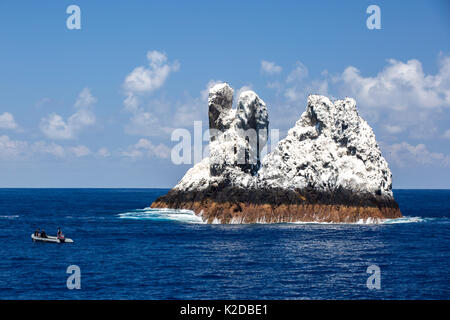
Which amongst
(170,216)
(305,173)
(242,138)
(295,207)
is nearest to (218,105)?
(242,138)

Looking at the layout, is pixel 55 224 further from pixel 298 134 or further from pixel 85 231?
pixel 298 134

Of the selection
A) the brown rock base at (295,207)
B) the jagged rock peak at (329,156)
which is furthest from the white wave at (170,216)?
the jagged rock peak at (329,156)

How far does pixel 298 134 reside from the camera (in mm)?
96750

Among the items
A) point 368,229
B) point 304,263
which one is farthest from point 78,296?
point 368,229

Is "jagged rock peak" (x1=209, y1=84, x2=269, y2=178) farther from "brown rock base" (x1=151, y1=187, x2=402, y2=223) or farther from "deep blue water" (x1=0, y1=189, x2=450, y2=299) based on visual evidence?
"deep blue water" (x1=0, y1=189, x2=450, y2=299)

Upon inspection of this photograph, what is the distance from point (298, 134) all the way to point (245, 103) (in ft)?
43.8

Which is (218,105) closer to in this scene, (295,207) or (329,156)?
(329,156)

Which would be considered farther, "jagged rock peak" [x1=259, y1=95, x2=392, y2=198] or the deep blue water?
"jagged rock peak" [x1=259, y1=95, x2=392, y2=198]

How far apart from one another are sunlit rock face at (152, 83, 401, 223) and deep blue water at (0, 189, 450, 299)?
430cm

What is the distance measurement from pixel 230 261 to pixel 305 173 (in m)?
39.7

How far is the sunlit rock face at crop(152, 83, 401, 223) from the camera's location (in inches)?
3531

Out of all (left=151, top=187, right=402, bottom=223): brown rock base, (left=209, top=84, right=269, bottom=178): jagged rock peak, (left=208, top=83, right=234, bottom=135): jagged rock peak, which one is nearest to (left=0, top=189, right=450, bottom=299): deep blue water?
(left=151, top=187, right=402, bottom=223): brown rock base

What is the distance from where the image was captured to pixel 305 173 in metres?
92.6

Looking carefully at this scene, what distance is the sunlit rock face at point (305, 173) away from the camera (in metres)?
89.7
